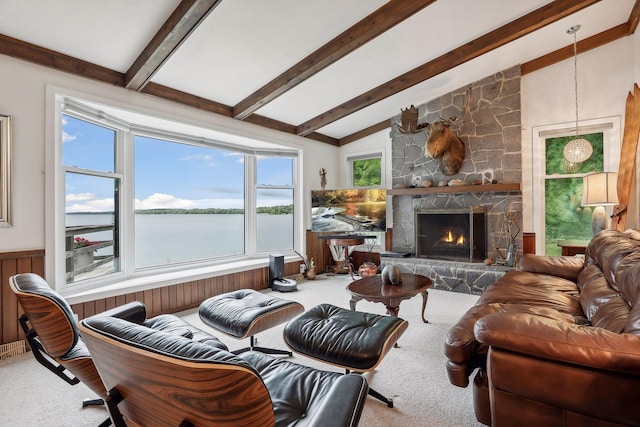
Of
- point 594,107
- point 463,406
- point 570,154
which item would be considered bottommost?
point 463,406

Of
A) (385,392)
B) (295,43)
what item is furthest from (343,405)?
(295,43)

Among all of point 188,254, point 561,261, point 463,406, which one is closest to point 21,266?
point 188,254

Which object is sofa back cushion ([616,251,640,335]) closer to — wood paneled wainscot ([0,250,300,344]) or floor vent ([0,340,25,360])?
wood paneled wainscot ([0,250,300,344])

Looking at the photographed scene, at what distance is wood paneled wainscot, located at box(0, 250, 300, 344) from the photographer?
2584 millimetres

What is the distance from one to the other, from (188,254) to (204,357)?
4.02 metres

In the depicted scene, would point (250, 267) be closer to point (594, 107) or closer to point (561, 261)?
point (561, 261)

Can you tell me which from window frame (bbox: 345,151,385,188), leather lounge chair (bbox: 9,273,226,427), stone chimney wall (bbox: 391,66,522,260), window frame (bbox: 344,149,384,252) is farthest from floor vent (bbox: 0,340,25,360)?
window frame (bbox: 345,151,385,188)

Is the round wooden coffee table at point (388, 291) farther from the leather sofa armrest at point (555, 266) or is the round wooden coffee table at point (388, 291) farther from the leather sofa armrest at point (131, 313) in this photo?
the leather sofa armrest at point (131, 313)

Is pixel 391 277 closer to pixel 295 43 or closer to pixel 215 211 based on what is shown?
pixel 295 43

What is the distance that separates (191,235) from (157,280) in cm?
101

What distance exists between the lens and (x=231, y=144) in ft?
15.7

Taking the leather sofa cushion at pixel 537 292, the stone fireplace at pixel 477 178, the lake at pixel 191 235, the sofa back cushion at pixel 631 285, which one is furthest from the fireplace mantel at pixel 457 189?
the sofa back cushion at pixel 631 285

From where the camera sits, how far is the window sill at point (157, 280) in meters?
3.04

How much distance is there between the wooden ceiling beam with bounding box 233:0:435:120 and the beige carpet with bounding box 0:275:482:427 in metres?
2.68
